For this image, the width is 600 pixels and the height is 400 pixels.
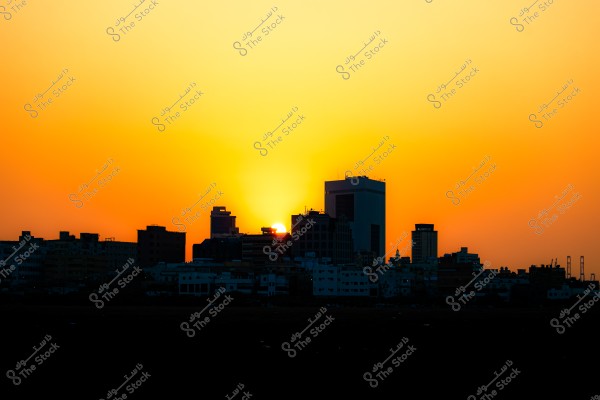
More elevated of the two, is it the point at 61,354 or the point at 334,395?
the point at 61,354

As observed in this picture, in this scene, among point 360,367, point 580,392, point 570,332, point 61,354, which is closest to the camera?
point 580,392

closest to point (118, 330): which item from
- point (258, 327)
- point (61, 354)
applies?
point (258, 327)

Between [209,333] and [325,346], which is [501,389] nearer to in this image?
[325,346]

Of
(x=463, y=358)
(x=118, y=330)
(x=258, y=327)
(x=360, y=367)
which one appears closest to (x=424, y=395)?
(x=360, y=367)

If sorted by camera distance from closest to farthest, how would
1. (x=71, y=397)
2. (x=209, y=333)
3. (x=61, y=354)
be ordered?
(x=71, y=397) → (x=61, y=354) → (x=209, y=333)

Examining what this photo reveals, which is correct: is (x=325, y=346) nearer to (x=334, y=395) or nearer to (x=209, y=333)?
(x=209, y=333)

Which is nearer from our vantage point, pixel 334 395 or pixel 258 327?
pixel 334 395

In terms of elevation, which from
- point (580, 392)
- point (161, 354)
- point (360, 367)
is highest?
point (161, 354)
